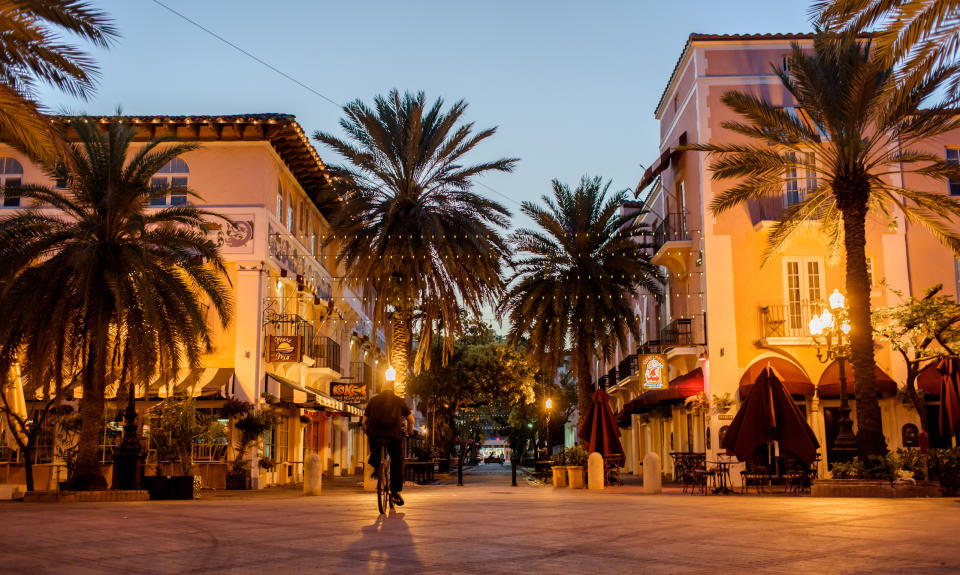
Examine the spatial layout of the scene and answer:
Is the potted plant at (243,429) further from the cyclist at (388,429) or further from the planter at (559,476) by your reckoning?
the cyclist at (388,429)

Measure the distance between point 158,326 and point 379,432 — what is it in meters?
9.79

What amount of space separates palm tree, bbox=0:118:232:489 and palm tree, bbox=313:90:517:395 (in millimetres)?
5765

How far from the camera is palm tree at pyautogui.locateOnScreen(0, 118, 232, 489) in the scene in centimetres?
2036

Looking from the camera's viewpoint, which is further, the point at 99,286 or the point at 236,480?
the point at 236,480

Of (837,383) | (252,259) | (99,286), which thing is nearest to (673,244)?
(837,383)

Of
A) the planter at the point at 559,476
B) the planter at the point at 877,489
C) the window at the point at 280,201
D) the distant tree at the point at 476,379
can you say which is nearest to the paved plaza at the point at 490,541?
the planter at the point at 877,489

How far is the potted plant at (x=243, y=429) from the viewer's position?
28.7m

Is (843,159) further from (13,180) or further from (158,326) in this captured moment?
(13,180)

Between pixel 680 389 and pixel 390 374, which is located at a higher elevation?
pixel 390 374

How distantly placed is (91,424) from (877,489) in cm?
1668

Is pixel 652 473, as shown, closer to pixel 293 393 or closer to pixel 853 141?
pixel 853 141

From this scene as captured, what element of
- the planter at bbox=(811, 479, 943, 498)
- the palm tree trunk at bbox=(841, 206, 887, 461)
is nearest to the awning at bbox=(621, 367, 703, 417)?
the palm tree trunk at bbox=(841, 206, 887, 461)

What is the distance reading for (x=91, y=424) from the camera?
21.8m

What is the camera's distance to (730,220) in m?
31.0
